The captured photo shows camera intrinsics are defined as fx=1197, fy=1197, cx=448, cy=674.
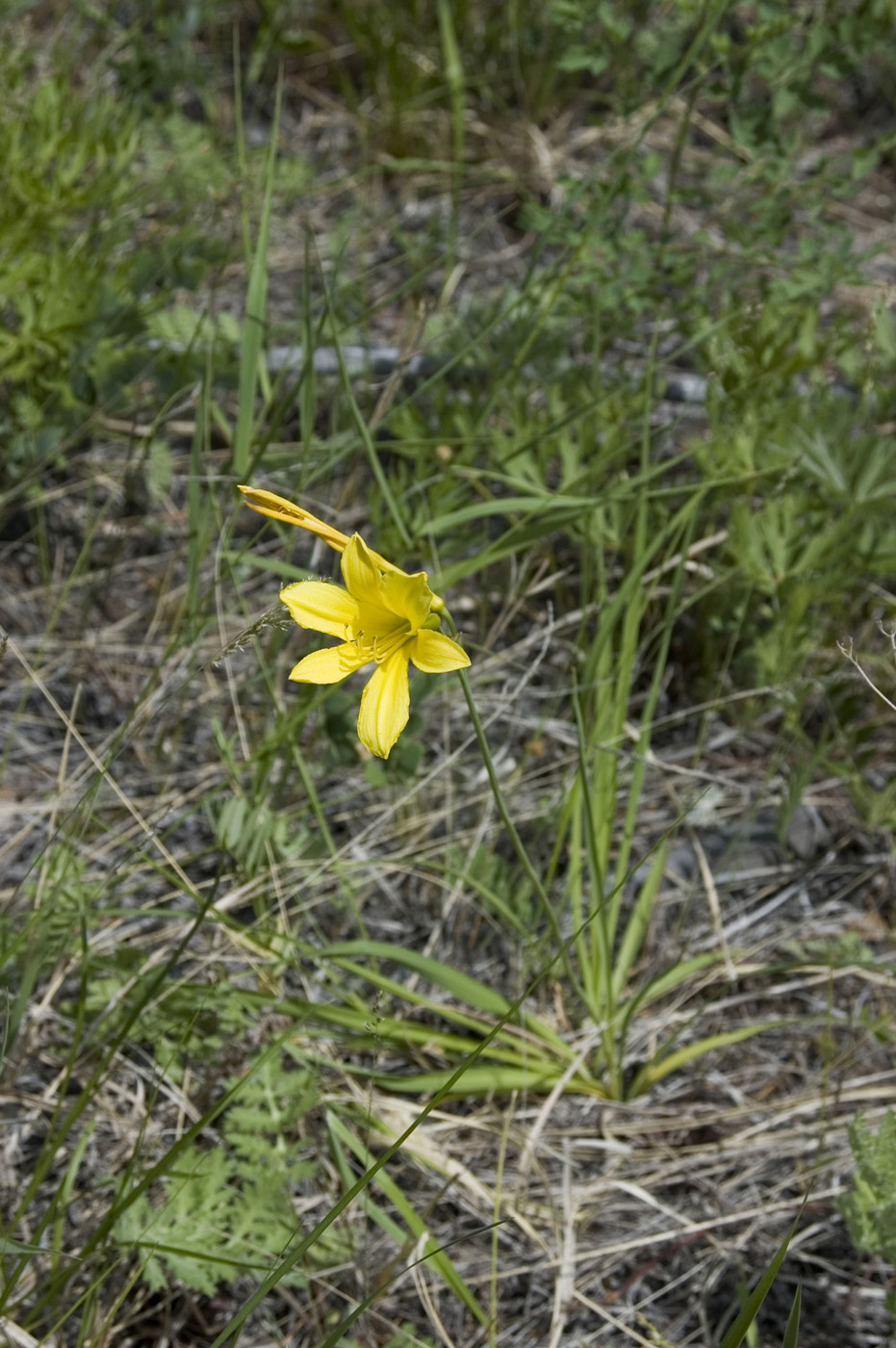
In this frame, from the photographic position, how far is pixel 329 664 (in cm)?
147

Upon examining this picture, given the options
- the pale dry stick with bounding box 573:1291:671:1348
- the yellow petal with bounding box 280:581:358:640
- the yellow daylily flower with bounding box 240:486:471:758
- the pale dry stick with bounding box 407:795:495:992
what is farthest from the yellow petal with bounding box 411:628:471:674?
the pale dry stick with bounding box 573:1291:671:1348

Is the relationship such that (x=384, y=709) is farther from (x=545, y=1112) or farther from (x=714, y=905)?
(x=714, y=905)

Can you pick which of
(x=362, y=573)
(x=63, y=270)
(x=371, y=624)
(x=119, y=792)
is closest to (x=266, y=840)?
(x=119, y=792)

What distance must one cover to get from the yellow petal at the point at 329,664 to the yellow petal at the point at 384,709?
0.03 meters

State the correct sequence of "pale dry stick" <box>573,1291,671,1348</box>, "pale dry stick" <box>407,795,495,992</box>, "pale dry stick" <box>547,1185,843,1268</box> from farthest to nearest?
"pale dry stick" <box>407,795,495,992</box>, "pale dry stick" <box>547,1185,843,1268</box>, "pale dry stick" <box>573,1291,671,1348</box>

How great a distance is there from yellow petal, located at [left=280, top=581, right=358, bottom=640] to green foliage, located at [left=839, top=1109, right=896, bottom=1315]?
3.30 ft

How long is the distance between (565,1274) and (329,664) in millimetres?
1040

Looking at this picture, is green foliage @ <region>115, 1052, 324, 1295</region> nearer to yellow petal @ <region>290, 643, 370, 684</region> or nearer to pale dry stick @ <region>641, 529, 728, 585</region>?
yellow petal @ <region>290, 643, 370, 684</region>

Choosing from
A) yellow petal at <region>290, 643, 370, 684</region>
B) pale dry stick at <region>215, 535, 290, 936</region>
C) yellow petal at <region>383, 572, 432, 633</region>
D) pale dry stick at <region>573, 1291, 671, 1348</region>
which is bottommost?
pale dry stick at <region>573, 1291, 671, 1348</region>

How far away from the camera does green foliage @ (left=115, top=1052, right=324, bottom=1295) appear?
66.8 inches

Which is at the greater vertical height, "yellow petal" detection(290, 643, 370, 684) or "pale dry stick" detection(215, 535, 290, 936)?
"yellow petal" detection(290, 643, 370, 684)

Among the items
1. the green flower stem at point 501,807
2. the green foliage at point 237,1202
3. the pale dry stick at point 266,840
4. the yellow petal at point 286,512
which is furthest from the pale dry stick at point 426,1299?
the yellow petal at point 286,512

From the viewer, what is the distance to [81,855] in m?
2.27

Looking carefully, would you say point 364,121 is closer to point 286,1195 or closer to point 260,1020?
point 260,1020
